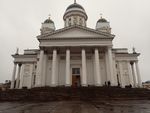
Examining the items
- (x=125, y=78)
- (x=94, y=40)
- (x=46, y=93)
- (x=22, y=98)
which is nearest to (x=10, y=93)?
(x=22, y=98)

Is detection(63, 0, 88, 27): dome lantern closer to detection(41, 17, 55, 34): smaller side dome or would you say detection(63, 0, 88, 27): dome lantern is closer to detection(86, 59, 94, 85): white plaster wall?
detection(41, 17, 55, 34): smaller side dome

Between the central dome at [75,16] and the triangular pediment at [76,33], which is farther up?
the central dome at [75,16]

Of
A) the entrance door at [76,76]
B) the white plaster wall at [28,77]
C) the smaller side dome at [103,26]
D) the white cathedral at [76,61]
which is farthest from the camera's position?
the smaller side dome at [103,26]

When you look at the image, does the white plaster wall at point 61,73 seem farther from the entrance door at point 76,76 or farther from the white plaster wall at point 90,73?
the white plaster wall at point 90,73

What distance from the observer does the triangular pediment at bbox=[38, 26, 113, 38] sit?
27252mm

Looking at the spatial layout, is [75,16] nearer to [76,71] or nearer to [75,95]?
[76,71]

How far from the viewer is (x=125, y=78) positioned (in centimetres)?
3200

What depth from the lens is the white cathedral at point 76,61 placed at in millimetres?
26125

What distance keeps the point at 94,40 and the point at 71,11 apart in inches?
597

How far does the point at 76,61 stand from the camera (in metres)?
29.6

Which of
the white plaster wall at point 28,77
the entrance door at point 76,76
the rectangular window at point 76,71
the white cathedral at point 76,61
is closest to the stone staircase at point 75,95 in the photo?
the white cathedral at point 76,61

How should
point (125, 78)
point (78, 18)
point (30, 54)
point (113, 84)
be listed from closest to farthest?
point (113, 84) → point (125, 78) → point (30, 54) → point (78, 18)

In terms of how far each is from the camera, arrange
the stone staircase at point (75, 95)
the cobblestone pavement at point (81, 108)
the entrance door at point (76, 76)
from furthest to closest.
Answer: the entrance door at point (76, 76), the stone staircase at point (75, 95), the cobblestone pavement at point (81, 108)

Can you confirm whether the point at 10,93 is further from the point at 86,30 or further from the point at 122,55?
the point at 122,55
